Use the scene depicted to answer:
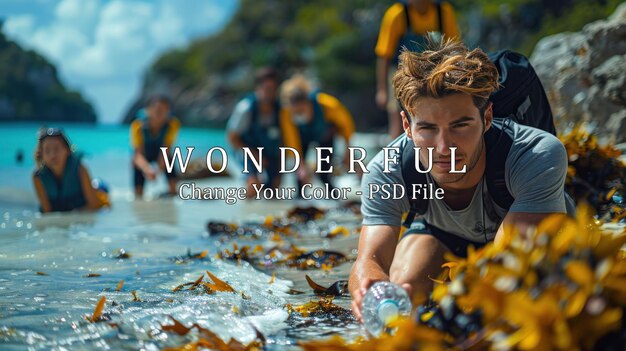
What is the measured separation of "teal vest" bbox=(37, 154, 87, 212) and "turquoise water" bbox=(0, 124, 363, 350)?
0.24 metres

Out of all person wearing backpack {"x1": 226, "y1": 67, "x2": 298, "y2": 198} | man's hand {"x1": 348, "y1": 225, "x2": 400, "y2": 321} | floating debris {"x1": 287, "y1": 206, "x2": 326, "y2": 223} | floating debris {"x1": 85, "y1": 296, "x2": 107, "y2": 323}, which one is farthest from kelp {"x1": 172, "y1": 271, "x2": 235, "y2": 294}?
person wearing backpack {"x1": 226, "y1": 67, "x2": 298, "y2": 198}

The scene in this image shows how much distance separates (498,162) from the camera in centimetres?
292

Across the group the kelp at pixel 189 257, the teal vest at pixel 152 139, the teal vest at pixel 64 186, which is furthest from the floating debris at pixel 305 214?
the teal vest at pixel 152 139

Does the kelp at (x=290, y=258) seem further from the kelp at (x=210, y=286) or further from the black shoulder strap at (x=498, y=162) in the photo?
the black shoulder strap at (x=498, y=162)

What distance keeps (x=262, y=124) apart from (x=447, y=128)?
6.74 meters

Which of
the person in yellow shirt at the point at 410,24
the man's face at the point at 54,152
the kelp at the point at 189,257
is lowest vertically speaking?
the kelp at the point at 189,257

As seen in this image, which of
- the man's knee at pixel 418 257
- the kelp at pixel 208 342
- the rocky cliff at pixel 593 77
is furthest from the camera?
the rocky cliff at pixel 593 77

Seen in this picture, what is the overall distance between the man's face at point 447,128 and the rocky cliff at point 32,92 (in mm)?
39775

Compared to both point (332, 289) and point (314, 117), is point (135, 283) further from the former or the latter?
point (314, 117)

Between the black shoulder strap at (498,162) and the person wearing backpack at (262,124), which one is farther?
the person wearing backpack at (262,124)

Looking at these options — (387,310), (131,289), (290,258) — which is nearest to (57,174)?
(290,258)

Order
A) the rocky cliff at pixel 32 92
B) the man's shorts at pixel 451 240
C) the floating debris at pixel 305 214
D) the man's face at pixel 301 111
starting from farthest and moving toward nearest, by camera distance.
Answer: the rocky cliff at pixel 32 92 → the man's face at pixel 301 111 → the floating debris at pixel 305 214 → the man's shorts at pixel 451 240

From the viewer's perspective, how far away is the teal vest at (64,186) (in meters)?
7.31

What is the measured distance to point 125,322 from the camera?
2699 mm
